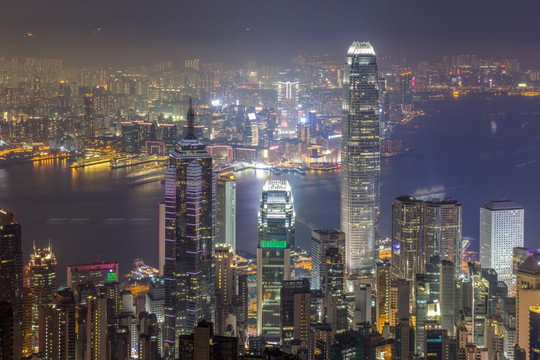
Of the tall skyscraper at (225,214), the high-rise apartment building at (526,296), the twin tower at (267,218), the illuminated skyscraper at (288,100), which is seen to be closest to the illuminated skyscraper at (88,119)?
the twin tower at (267,218)

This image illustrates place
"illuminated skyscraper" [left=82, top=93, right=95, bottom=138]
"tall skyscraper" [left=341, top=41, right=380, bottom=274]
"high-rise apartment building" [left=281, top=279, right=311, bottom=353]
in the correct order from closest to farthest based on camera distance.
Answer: "high-rise apartment building" [left=281, top=279, right=311, bottom=353] < "tall skyscraper" [left=341, top=41, right=380, bottom=274] < "illuminated skyscraper" [left=82, top=93, right=95, bottom=138]

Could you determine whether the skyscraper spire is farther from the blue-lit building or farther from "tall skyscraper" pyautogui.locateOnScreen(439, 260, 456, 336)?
the blue-lit building

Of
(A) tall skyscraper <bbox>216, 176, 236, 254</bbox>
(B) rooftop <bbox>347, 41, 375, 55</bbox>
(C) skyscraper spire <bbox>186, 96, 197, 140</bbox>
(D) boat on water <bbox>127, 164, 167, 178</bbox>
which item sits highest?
(B) rooftop <bbox>347, 41, 375, 55</bbox>

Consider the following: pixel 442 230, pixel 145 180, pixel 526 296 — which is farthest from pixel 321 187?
pixel 526 296

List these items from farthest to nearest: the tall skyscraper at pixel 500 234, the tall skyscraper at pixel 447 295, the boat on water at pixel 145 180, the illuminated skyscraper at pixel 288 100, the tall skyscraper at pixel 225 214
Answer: the illuminated skyscraper at pixel 288 100 → the boat on water at pixel 145 180 → the tall skyscraper at pixel 225 214 → the tall skyscraper at pixel 500 234 → the tall skyscraper at pixel 447 295

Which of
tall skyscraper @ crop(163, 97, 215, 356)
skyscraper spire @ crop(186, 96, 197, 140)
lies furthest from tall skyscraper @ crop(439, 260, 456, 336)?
skyscraper spire @ crop(186, 96, 197, 140)

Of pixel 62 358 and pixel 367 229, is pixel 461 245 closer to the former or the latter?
pixel 367 229

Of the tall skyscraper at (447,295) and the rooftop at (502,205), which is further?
the rooftop at (502,205)

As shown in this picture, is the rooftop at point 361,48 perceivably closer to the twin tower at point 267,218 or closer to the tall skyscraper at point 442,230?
the twin tower at point 267,218
